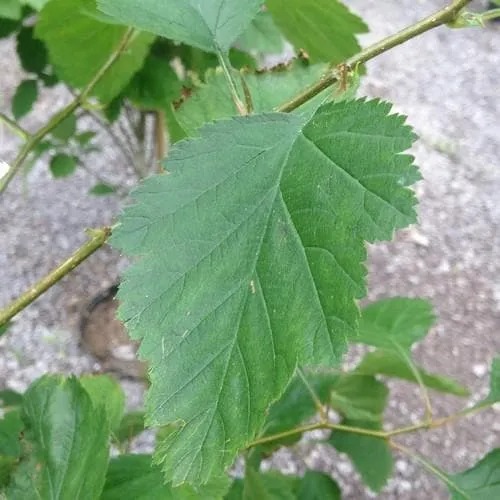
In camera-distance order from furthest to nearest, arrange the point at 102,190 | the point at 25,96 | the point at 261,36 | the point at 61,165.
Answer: the point at 102,190
the point at 61,165
the point at 25,96
the point at 261,36

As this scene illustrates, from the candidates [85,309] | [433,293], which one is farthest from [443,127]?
[85,309]

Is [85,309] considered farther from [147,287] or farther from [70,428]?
[147,287]

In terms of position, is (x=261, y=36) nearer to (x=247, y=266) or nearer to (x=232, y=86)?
(x=232, y=86)

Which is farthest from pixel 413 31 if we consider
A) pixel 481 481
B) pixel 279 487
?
pixel 279 487

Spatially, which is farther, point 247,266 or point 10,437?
point 10,437

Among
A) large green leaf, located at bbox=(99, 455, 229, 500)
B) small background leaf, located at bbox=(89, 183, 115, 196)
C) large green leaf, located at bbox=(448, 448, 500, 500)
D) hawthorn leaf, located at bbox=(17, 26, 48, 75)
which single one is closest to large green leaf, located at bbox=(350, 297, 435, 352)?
large green leaf, located at bbox=(448, 448, 500, 500)

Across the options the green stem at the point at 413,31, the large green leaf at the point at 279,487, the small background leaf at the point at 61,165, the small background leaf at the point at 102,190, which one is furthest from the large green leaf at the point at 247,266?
the small background leaf at the point at 102,190

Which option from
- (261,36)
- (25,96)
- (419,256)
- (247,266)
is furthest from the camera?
(419,256)

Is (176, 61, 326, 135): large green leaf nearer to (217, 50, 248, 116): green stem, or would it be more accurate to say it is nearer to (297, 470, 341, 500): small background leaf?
(217, 50, 248, 116): green stem
